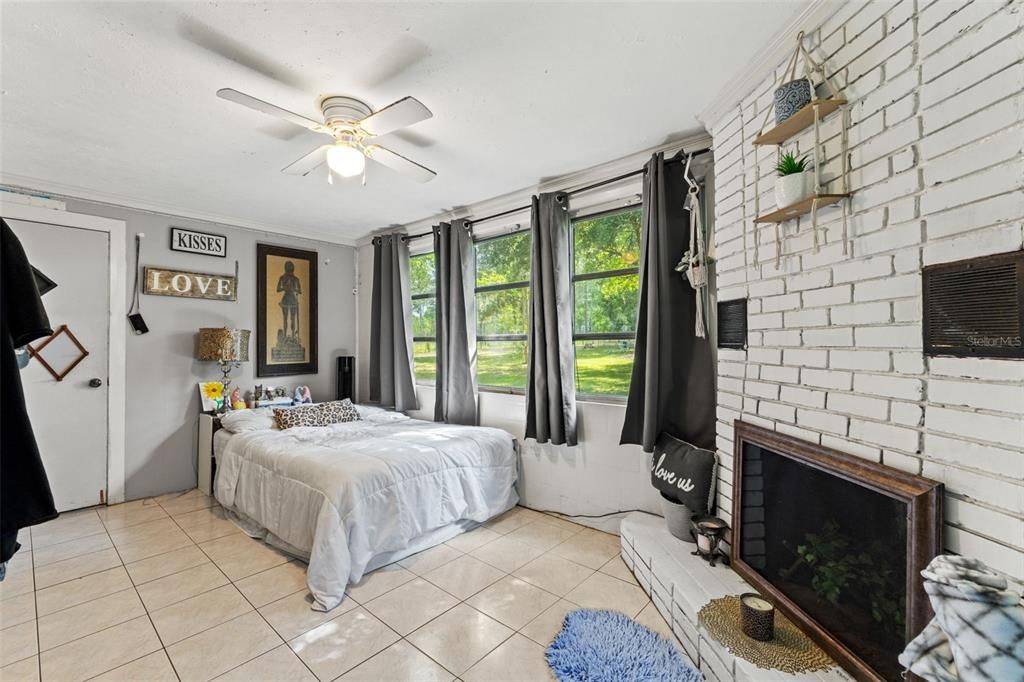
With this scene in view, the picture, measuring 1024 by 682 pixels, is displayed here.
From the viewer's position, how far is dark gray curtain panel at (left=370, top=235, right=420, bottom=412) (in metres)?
4.29

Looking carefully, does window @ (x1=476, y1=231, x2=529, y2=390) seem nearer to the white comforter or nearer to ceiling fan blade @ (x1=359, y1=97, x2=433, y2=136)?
the white comforter

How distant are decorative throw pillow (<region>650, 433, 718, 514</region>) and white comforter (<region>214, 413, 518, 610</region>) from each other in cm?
124

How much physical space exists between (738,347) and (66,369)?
451 centimetres

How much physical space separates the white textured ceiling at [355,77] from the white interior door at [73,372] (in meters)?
0.46

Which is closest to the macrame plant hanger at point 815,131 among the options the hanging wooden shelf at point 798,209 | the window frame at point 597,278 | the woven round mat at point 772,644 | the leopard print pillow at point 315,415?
the hanging wooden shelf at point 798,209

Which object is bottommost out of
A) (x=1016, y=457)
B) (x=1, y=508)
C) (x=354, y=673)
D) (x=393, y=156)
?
(x=354, y=673)

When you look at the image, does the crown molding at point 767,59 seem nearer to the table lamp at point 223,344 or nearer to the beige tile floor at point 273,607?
the beige tile floor at point 273,607

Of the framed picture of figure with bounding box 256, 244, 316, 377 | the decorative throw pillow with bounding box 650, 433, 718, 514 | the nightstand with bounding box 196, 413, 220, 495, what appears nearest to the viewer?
the decorative throw pillow with bounding box 650, 433, 718, 514

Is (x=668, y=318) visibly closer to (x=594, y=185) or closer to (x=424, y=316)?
(x=594, y=185)

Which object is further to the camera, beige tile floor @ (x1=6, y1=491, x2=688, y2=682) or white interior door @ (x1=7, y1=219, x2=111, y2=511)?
white interior door @ (x1=7, y1=219, x2=111, y2=511)

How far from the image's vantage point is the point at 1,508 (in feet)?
3.42

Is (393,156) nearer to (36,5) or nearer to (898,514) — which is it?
(36,5)

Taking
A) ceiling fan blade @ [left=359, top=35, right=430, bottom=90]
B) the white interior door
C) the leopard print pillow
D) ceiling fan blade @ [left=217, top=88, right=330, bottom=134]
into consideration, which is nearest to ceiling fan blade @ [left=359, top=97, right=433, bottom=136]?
ceiling fan blade @ [left=359, top=35, right=430, bottom=90]

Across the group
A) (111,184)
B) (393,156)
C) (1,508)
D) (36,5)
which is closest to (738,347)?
(393,156)
